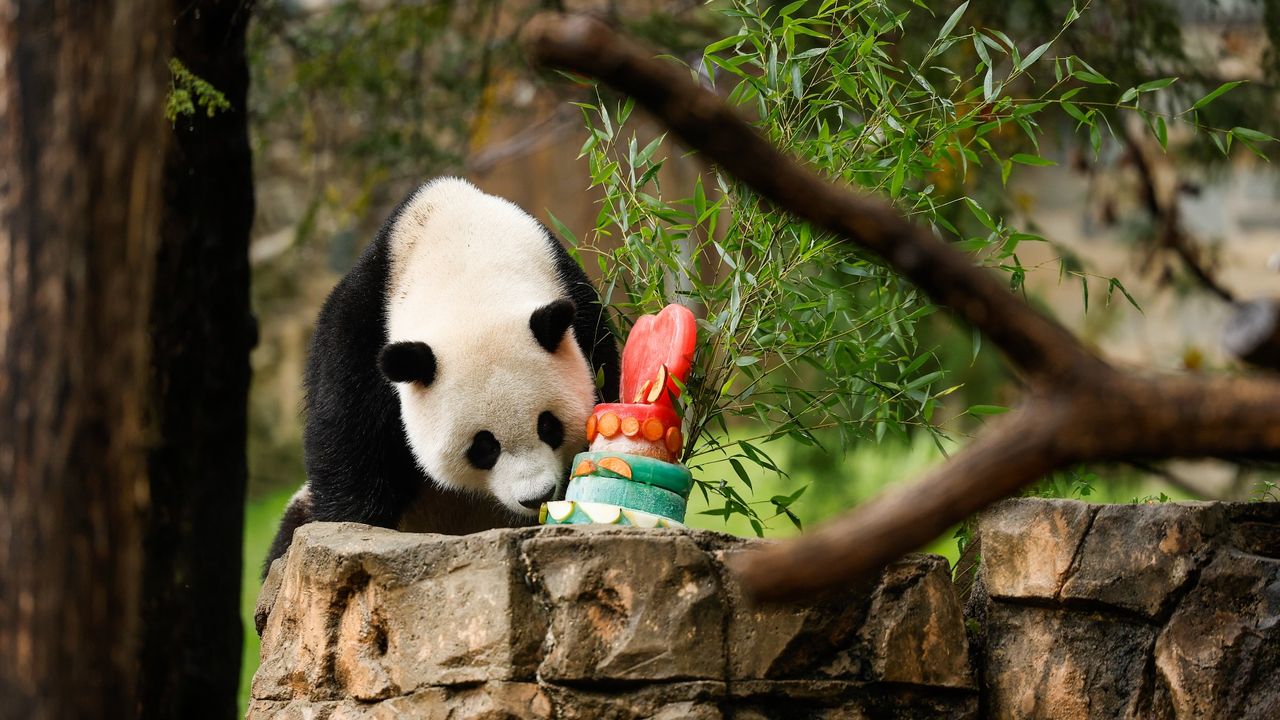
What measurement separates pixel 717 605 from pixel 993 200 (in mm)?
3739

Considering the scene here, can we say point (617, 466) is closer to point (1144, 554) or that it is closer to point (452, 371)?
point (452, 371)

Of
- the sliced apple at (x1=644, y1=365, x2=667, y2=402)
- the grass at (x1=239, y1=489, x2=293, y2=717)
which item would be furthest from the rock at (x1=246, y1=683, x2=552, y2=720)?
the grass at (x1=239, y1=489, x2=293, y2=717)

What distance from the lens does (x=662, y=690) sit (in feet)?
7.88

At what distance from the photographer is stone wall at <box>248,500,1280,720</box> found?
2.41 metres

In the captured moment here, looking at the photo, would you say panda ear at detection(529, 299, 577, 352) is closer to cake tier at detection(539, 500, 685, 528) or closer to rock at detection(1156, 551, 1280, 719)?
cake tier at detection(539, 500, 685, 528)

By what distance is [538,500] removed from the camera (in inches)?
130

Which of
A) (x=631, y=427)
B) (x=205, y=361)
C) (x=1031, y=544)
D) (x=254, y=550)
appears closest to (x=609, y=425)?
(x=631, y=427)

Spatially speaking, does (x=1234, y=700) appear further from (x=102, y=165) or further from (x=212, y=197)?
(x=212, y=197)

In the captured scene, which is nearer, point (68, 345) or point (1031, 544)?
point (68, 345)

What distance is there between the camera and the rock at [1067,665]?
104 inches

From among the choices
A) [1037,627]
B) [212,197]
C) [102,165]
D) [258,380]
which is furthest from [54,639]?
[258,380]

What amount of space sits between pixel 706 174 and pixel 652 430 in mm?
4724

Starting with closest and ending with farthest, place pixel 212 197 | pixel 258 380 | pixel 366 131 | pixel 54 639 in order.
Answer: pixel 54 639 < pixel 212 197 < pixel 366 131 < pixel 258 380

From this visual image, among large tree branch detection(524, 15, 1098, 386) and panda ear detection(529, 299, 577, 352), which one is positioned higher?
panda ear detection(529, 299, 577, 352)
